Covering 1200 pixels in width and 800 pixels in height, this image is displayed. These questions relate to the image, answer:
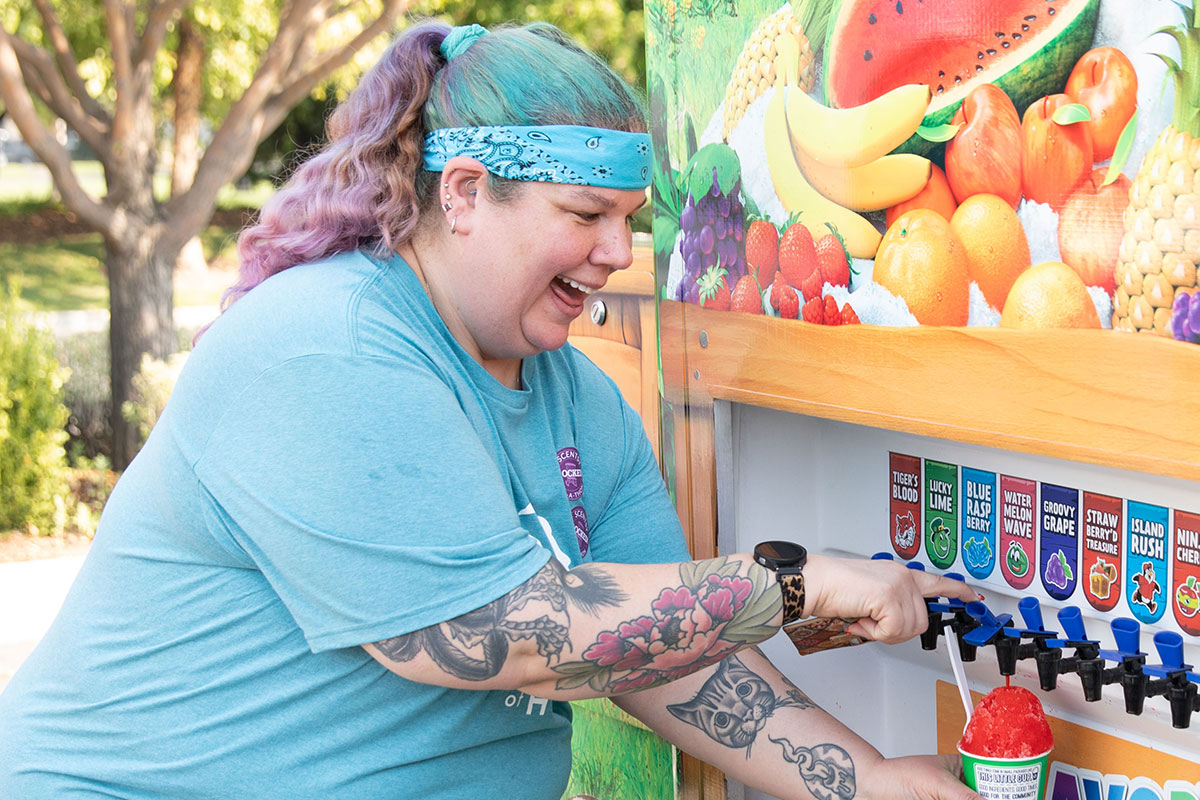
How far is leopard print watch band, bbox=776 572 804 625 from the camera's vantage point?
1632 mm

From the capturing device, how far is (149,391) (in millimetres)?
7852

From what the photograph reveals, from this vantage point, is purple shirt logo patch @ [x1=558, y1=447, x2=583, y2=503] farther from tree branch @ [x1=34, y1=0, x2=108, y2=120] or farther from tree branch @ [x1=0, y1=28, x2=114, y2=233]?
tree branch @ [x1=34, y1=0, x2=108, y2=120]

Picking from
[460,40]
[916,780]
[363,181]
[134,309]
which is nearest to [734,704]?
[916,780]

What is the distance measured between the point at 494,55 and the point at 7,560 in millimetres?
6402

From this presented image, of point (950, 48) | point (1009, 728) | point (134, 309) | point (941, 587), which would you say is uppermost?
point (950, 48)

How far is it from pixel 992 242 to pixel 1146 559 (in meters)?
0.51

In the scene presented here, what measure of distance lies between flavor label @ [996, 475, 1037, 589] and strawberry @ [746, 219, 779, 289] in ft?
1.58

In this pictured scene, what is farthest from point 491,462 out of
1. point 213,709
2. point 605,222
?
point 213,709

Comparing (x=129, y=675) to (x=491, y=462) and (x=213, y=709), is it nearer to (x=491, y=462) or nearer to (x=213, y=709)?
(x=213, y=709)

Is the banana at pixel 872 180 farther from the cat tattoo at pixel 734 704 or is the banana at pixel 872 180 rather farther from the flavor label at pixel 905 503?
the cat tattoo at pixel 734 704

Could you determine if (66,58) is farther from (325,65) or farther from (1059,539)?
(1059,539)

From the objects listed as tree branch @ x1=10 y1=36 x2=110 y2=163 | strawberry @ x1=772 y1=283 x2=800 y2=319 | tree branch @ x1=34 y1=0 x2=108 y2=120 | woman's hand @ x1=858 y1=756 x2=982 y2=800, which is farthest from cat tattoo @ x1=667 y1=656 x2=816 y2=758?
tree branch @ x1=34 y1=0 x2=108 y2=120

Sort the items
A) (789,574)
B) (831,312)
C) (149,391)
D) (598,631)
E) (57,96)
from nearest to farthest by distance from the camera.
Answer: (598,631)
(789,574)
(831,312)
(57,96)
(149,391)

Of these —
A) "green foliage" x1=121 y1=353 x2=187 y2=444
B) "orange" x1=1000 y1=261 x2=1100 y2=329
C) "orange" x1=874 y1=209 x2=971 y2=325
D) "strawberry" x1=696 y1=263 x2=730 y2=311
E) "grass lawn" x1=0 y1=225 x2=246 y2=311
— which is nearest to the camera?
"orange" x1=1000 y1=261 x2=1100 y2=329
